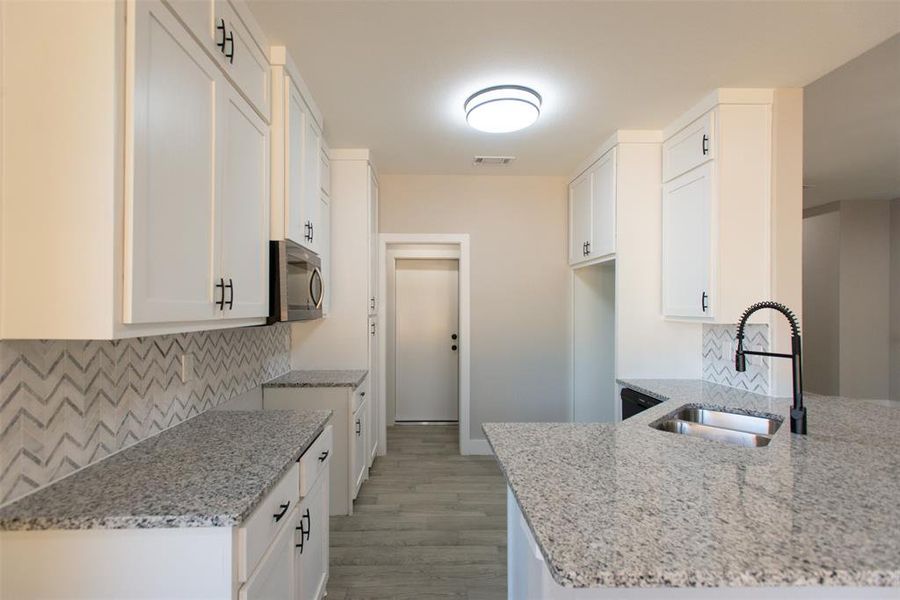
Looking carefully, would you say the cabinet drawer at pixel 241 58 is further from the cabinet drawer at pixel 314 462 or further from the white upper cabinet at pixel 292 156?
the cabinet drawer at pixel 314 462

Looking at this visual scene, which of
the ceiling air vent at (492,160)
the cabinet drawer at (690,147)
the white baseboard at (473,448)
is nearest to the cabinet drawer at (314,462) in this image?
the white baseboard at (473,448)

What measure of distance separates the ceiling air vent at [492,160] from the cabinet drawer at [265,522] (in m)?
2.72

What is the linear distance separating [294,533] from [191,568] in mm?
484

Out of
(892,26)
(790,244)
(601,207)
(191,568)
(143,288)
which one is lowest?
(191,568)

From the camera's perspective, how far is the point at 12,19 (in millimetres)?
946

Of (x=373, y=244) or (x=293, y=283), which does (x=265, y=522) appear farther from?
(x=373, y=244)

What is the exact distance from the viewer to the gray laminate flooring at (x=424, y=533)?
204 cm

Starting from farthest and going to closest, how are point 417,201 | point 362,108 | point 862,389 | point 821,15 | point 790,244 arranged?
point 862,389
point 417,201
point 362,108
point 790,244
point 821,15

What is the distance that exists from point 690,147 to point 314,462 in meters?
2.76

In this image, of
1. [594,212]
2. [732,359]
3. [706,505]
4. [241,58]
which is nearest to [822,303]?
[732,359]

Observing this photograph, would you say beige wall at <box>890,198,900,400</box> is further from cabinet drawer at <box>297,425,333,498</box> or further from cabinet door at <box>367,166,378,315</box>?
cabinet drawer at <box>297,425,333,498</box>

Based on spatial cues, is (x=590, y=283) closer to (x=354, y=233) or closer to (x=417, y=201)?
(x=417, y=201)

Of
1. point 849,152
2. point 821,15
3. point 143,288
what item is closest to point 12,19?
point 143,288

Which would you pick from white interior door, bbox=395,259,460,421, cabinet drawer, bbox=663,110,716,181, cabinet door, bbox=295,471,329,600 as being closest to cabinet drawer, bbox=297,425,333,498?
cabinet door, bbox=295,471,329,600
